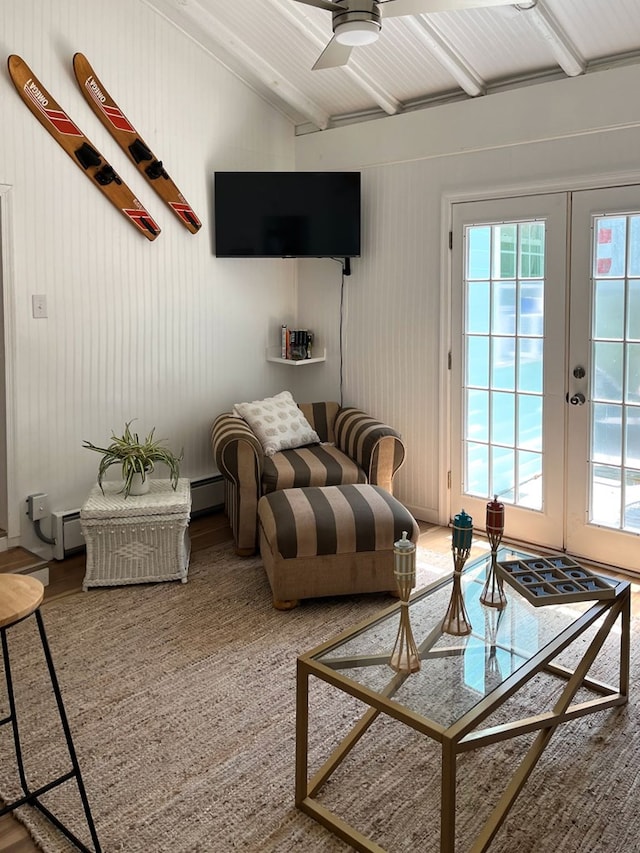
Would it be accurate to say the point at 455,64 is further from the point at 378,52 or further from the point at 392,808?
the point at 392,808

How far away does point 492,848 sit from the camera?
1.96 m

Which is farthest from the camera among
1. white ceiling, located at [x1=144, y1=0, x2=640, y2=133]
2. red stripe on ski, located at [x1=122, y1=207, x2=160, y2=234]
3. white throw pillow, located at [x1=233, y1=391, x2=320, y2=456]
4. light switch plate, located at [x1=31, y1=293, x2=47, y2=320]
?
white throw pillow, located at [x1=233, y1=391, x2=320, y2=456]

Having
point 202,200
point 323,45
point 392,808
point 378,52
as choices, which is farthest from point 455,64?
point 392,808

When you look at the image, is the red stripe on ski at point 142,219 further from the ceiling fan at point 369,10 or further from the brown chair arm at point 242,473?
the ceiling fan at point 369,10

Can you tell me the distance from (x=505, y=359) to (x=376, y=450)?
2.80ft

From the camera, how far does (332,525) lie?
3.33 m

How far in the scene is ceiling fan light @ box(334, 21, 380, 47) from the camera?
252 cm

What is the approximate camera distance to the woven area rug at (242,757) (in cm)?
202

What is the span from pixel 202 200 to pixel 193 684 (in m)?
2.93

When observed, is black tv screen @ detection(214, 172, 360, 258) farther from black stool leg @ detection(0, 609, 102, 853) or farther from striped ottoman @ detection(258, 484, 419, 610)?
black stool leg @ detection(0, 609, 102, 853)

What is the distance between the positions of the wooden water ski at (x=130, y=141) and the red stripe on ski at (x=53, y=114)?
0.18 meters

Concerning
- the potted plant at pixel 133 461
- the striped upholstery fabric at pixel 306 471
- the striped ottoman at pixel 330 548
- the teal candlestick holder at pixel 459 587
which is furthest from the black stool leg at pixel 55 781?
the striped upholstery fabric at pixel 306 471

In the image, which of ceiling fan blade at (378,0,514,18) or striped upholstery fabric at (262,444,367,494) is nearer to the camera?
ceiling fan blade at (378,0,514,18)

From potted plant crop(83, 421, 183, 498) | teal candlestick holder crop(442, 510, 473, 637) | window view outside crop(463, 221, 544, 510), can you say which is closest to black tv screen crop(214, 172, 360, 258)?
window view outside crop(463, 221, 544, 510)
